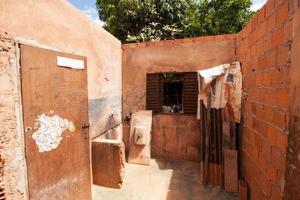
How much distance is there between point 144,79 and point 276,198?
3.36 meters

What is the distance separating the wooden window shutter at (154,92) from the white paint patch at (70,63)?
2.07 meters

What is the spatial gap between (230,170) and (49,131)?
2.84m

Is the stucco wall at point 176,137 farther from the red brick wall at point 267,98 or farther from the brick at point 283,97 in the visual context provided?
the brick at point 283,97

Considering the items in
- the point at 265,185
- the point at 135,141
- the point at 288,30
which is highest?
the point at 288,30

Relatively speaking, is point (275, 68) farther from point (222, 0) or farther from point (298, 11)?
point (222, 0)

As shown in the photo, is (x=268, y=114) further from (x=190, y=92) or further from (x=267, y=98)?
(x=190, y=92)

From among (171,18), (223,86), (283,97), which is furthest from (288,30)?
(171,18)

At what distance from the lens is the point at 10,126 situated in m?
1.69

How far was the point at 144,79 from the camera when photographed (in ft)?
14.5

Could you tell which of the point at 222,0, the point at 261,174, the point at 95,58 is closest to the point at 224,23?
the point at 222,0

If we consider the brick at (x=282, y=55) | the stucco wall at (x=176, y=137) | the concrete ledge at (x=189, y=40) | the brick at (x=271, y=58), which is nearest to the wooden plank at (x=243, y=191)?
the stucco wall at (x=176, y=137)

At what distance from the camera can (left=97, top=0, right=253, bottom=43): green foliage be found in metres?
7.70

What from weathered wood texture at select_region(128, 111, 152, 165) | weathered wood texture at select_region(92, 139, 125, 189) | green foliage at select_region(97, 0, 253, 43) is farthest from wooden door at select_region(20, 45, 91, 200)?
green foliage at select_region(97, 0, 253, 43)

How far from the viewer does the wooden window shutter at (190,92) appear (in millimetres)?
4094
